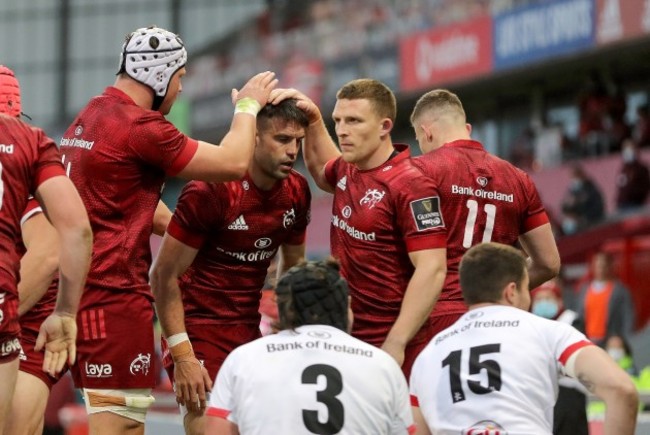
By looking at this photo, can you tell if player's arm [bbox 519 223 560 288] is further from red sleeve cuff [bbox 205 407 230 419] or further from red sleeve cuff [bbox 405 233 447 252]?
red sleeve cuff [bbox 205 407 230 419]

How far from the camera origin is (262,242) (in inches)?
274

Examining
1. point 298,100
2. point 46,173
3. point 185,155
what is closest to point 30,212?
point 185,155

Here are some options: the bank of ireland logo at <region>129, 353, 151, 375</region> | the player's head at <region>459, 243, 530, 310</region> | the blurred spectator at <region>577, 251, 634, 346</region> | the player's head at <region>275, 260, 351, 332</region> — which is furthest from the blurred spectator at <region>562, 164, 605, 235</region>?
the player's head at <region>275, 260, 351, 332</region>

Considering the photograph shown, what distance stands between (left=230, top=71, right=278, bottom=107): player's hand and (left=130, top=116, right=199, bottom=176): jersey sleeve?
0.51m

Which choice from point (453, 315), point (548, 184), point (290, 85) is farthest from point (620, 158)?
point (453, 315)

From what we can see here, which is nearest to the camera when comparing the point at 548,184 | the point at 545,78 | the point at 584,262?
the point at 584,262

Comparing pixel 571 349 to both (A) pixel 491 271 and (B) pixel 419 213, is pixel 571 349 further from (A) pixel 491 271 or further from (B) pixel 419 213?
(B) pixel 419 213

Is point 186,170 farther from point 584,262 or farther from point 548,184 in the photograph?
point 548,184

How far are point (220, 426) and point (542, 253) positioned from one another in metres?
2.69

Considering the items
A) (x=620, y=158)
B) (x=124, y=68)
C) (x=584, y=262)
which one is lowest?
(x=584, y=262)

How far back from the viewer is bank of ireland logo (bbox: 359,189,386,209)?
6.78 m

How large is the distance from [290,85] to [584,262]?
11759 mm

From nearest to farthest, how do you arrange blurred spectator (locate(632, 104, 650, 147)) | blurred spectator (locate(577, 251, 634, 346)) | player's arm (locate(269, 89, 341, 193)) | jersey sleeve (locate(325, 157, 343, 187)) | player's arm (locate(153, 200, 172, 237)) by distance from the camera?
jersey sleeve (locate(325, 157, 343, 187)) → player's arm (locate(269, 89, 341, 193)) → player's arm (locate(153, 200, 172, 237)) → blurred spectator (locate(577, 251, 634, 346)) → blurred spectator (locate(632, 104, 650, 147))

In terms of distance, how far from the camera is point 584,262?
66.3ft
